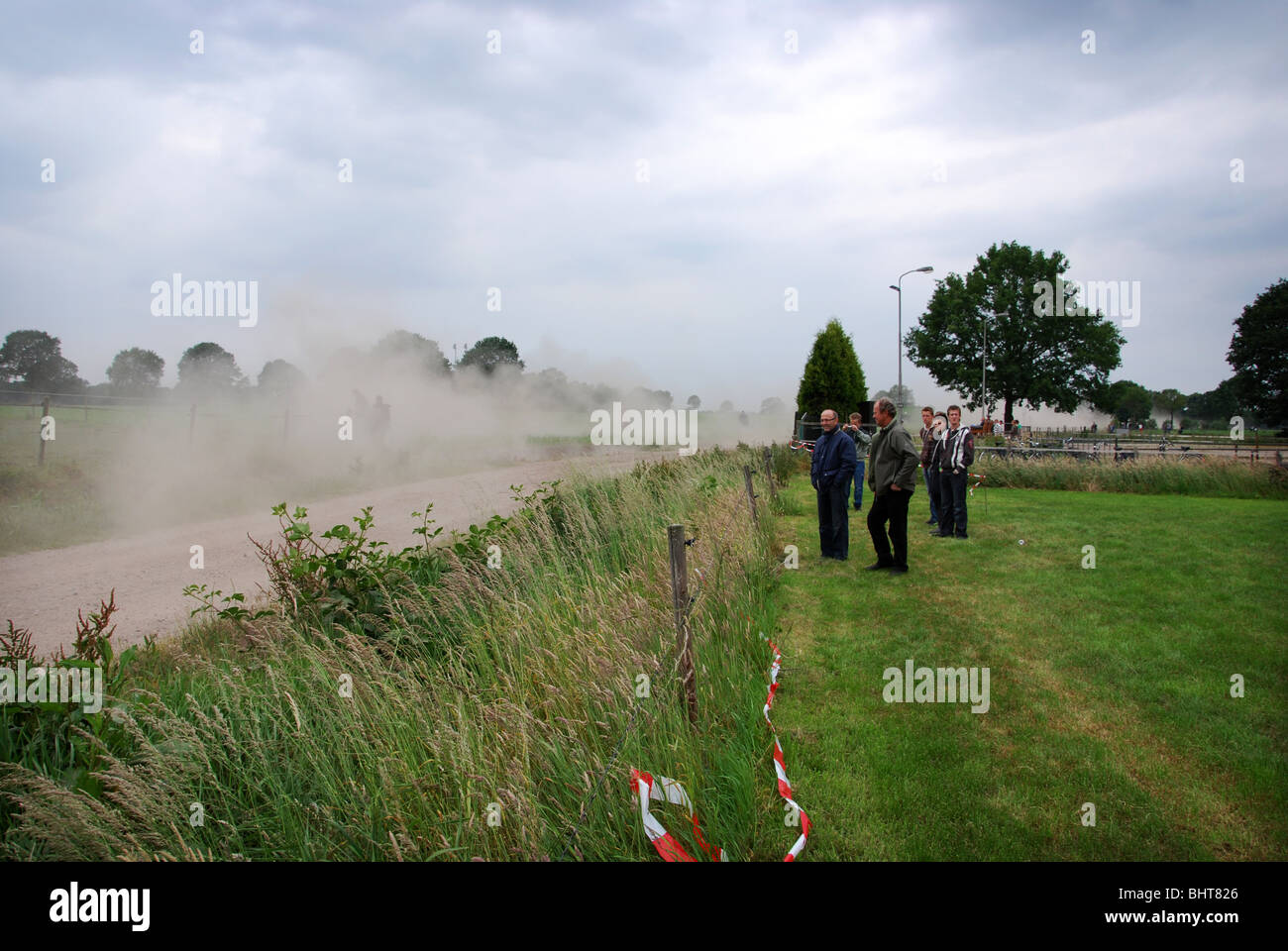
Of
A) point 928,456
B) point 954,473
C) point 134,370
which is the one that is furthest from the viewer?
point 134,370

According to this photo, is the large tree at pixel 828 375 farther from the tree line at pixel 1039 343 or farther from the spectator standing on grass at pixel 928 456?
the tree line at pixel 1039 343

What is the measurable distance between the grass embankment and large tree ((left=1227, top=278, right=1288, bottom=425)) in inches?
2659

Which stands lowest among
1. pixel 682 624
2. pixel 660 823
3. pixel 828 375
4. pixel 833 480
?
pixel 660 823

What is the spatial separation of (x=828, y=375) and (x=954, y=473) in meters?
18.8

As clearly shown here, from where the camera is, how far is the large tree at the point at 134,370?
1200 inches

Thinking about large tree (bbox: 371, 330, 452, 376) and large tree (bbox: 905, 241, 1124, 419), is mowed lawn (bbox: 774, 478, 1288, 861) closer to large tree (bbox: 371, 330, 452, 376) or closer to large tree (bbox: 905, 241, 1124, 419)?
large tree (bbox: 371, 330, 452, 376)

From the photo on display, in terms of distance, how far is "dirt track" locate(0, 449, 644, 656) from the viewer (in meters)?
7.56

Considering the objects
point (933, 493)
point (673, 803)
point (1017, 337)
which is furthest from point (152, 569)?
point (1017, 337)

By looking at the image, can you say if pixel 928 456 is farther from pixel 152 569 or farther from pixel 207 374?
pixel 207 374

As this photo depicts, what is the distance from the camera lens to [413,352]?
31.7m

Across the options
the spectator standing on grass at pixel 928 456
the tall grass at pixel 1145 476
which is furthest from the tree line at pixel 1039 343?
the spectator standing on grass at pixel 928 456

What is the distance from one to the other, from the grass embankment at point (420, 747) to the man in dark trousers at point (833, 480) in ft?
13.8
